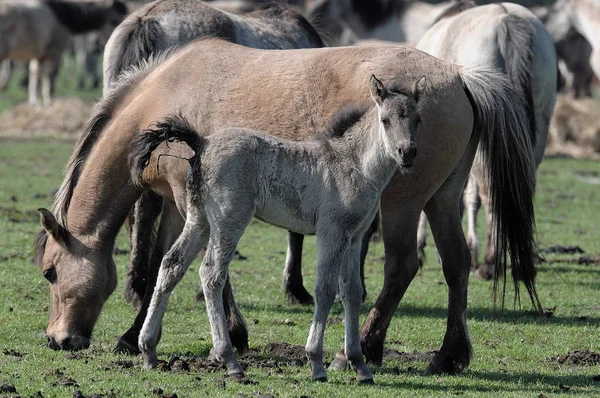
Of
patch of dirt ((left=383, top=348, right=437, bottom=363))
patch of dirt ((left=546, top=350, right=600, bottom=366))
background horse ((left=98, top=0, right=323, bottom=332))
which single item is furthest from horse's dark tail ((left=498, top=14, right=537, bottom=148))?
patch of dirt ((left=383, top=348, right=437, bottom=363))

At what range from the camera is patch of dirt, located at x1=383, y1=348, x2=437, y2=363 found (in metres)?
6.97

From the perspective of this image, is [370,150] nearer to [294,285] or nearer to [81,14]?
[294,285]

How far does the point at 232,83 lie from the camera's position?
23.0ft

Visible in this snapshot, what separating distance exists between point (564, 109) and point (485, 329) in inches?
595

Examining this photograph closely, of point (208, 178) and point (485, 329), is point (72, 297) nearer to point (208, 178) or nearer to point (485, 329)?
point (208, 178)

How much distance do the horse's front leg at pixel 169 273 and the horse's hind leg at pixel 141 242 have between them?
1714 mm

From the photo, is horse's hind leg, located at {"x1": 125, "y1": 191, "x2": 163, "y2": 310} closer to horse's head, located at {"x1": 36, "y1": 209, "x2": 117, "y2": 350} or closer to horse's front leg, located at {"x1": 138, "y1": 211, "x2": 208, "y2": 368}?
horse's head, located at {"x1": 36, "y1": 209, "x2": 117, "y2": 350}

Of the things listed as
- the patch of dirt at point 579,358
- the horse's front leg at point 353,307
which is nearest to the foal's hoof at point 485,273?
the patch of dirt at point 579,358

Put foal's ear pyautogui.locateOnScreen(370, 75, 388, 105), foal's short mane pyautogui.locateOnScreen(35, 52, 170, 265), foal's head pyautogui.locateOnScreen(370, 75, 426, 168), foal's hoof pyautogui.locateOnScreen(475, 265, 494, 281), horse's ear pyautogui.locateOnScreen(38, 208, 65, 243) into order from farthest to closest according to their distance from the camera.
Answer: foal's hoof pyautogui.locateOnScreen(475, 265, 494, 281), foal's short mane pyautogui.locateOnScreen(35, 52, 170, 265), horse's ear pyautogui.locateOnScreen(38, 208, 65, 243), foal's ear pyautogui.locateOnScreen(370, 75, 388, 105), foal's head pyautogui.locateOnScreen(370, 75, 426, 168)

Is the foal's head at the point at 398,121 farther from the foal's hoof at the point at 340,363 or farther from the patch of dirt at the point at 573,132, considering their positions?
the patch of dirt at the point at 573,132

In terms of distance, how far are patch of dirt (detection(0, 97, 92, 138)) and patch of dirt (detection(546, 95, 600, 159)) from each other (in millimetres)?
10245

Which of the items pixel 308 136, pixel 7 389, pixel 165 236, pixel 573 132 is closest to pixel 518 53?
pixel 308 136

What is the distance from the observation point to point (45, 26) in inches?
998

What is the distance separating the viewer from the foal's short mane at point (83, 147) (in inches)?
276
